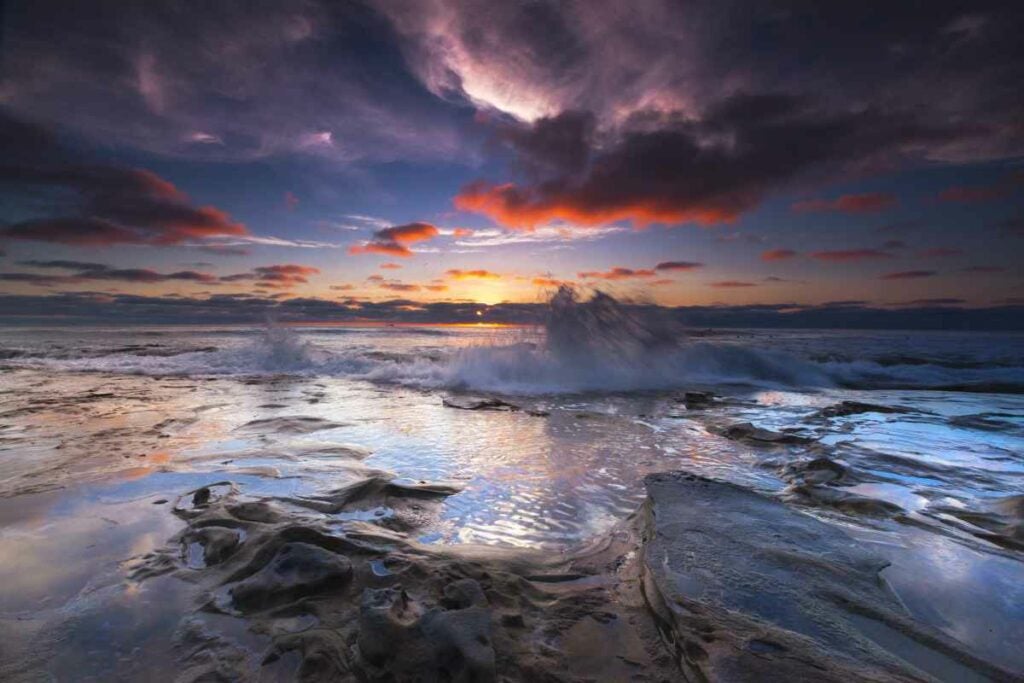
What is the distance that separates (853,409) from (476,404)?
23.9 ft

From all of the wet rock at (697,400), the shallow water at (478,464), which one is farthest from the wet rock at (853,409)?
the wet rock at (697,400)

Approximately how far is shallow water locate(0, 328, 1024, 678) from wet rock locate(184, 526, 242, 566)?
0.75 ft

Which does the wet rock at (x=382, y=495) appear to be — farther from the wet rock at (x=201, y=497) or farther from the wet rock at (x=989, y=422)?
the wet rock at (x=989, y=422)

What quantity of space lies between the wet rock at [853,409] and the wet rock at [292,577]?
8431mm

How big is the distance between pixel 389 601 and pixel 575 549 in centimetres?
132

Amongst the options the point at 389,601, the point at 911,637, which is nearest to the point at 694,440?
the point at 911,637

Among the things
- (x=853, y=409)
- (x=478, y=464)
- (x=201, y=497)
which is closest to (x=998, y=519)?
(x=478, y=464)

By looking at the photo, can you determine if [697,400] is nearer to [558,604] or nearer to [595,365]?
[595,365]

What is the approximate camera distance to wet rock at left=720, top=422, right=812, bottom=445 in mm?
5805

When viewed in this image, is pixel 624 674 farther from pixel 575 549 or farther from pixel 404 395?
pixel 404 395

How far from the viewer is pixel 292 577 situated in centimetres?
232

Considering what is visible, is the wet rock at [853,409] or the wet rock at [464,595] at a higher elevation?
the wet rock at [464,595]

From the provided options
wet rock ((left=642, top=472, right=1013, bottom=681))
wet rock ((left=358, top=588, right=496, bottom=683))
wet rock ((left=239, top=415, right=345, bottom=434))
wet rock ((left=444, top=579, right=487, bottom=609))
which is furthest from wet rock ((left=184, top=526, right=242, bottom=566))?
wet rock ((left=239, top=415, right=345, bottom=434))

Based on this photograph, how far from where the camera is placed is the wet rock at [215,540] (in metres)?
2.63
